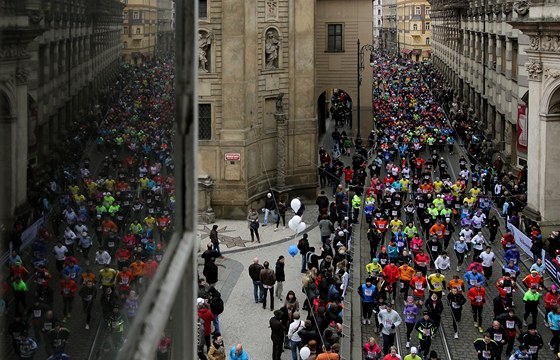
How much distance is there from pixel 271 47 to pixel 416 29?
312 ft

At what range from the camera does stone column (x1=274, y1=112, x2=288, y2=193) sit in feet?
108

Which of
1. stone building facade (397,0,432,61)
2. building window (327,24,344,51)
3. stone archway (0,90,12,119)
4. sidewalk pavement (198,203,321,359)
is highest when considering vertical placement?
stone building facade (397,0,432,61)

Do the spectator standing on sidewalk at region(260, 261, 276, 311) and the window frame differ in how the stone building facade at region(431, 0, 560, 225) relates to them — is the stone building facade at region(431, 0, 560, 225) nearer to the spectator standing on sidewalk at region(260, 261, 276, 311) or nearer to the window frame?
the window frame

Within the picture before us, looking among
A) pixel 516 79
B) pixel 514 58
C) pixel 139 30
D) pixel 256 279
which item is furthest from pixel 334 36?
pixel 139 30

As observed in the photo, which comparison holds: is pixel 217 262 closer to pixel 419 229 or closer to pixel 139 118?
pixel 419 229

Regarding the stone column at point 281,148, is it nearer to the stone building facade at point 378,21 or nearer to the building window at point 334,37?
the building window at point 334,37

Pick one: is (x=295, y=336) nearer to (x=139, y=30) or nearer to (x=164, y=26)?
(x=164, y=26)

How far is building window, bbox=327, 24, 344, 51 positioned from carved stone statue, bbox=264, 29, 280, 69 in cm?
1323

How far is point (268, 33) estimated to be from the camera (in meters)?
32.7

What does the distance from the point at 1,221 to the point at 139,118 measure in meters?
0.98

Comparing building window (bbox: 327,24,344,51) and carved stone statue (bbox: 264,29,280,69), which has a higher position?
building window (bbox: 327,24,344,51)

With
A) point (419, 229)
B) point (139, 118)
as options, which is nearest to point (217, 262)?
point (419, 229)

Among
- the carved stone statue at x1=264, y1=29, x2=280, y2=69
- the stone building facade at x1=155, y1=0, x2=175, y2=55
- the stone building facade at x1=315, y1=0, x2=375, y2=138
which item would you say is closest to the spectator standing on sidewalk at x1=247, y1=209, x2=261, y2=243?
the carved stone statue at x1=264, y1=29, x2=280, y2=69

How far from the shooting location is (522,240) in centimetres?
2522
